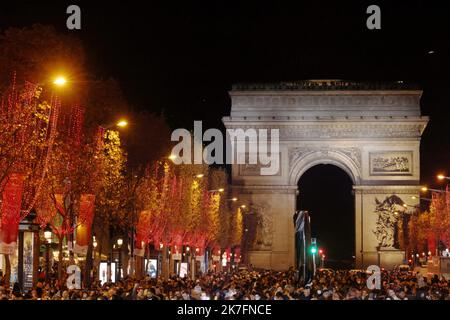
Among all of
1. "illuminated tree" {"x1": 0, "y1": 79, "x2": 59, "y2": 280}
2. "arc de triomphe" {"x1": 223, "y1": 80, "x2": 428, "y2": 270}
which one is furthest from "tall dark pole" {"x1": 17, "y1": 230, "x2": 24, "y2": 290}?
"arc de triomphe" {"x1": 223, "y1": 80, "x2": 428, "y2": 270}

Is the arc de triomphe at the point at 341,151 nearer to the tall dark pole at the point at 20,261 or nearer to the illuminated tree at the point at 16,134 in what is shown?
the tall dark pole at the point at 20,261

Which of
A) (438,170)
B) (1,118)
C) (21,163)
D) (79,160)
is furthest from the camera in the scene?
(438,170)

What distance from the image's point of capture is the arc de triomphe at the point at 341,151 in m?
103

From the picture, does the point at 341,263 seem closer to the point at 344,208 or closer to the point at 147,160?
the point at 344,208

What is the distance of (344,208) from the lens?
15750cm

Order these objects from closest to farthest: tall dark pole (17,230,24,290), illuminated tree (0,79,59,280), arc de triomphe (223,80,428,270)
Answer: illuminated tree (0,79,59,280) < tall dark pole (17,230,24,290) < arc de triomphe (223,80,428,270)

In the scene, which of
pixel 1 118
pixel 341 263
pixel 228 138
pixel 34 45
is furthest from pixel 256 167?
pixel 1 118

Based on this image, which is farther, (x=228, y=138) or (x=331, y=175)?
(x=331, y=175)

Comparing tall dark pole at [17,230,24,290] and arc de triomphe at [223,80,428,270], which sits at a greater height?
arc de triomphe at [223,80,428,270]

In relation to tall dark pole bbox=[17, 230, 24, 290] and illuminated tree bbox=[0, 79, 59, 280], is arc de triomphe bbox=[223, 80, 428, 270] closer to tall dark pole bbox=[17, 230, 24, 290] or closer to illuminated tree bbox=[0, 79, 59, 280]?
tall dark pole bbox=[17, 230, 24, 290]

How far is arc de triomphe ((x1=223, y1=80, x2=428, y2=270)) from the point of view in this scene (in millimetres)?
103062

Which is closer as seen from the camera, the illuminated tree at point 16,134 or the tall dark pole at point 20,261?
the illuminated tree at point 16,134

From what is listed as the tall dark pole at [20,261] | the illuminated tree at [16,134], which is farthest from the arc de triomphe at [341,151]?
the illuminated tree at [16,134]

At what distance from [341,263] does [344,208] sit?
8.21m
